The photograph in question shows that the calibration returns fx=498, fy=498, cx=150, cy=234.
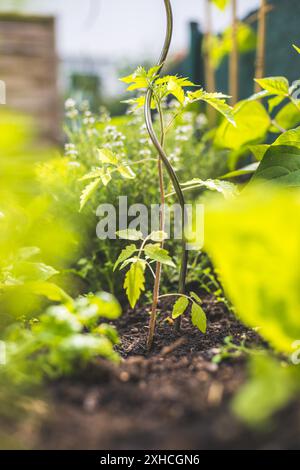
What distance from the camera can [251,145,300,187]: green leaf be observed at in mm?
1574

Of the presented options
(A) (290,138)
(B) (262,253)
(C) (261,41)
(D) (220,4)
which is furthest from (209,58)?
(B) (262,253)

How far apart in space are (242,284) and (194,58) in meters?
3.75

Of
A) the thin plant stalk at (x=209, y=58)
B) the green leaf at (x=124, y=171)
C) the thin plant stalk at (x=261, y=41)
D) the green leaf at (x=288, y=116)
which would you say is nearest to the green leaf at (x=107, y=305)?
the green leaf at (x=124, y=171)

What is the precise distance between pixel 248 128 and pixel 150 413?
5.61 feet

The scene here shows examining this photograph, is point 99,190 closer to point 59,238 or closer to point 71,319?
point 71,319

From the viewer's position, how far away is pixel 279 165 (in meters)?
1.58

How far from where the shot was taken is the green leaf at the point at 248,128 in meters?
2.24

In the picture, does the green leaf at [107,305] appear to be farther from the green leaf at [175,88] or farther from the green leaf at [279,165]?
the green leaf at [279,165]

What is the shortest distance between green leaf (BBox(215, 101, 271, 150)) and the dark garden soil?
54.7 inches

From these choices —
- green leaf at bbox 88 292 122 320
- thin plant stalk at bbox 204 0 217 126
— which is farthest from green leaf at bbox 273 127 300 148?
thin plant stalk at bbox 204 0 217 126

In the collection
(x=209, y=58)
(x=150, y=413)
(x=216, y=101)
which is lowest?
(x=150, y=413)

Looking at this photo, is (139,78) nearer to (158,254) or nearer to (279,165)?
(158,254)

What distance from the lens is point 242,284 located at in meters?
0.78

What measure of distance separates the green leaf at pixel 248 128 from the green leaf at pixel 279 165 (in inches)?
26.1
